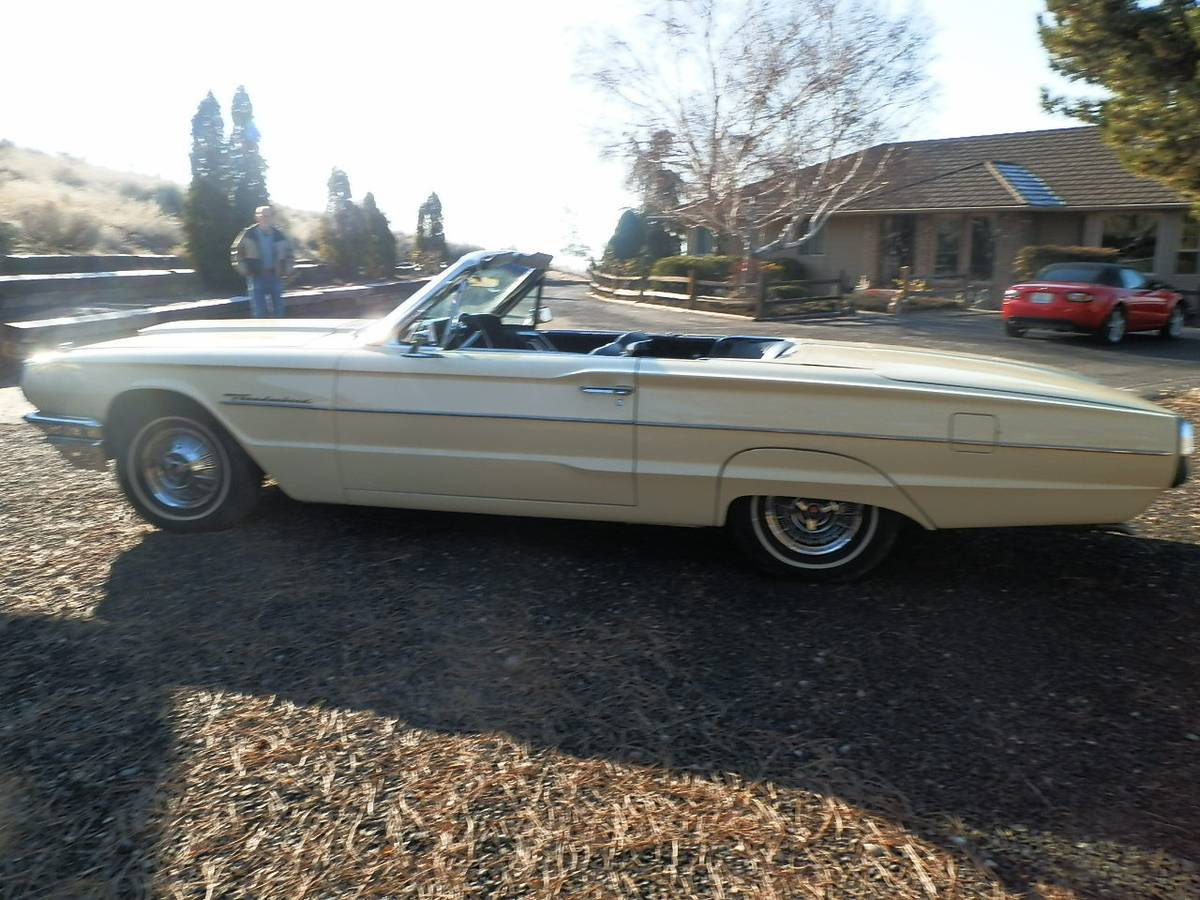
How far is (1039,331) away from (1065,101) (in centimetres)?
926

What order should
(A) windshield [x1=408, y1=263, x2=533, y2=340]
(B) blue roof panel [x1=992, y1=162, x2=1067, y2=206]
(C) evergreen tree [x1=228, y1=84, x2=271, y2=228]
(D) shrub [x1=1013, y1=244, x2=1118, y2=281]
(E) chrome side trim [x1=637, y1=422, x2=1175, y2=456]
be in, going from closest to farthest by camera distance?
1. (E) chrome side trim [x1=637, y1=422, x2=1175, y2=456]
2. (A) windshield [x1=408, y1=263, x2=533, y2=340]
3. (C) evergreen tree [x1=228, y1=84, x2=271, y2=228]
4. (D) shrub [x1=1013, y1=244, x2=1118, y2=281]
5. (B) blue roof panel [x1=992, y1=162, x2=1067, y2=206]

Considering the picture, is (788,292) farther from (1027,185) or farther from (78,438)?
(78,438)

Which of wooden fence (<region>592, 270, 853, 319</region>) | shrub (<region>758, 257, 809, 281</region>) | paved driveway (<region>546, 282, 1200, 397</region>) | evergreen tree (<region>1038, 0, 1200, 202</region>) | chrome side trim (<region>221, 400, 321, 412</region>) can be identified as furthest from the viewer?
shrub (<region>758, 257, 809, 281</region>)

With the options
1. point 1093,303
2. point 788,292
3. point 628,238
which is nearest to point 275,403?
point 1093,303

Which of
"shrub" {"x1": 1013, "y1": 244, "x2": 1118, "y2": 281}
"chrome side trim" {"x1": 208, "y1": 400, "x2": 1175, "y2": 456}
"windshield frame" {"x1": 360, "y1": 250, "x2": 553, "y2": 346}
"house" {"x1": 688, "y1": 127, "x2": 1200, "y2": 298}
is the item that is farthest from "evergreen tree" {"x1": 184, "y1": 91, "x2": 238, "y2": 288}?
"shrub" {"x1": 1013, "y1": 244, "x2": 1118, "y2": 281}

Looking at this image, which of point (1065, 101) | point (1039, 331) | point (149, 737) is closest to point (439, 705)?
point (149, 737)

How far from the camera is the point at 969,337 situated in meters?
17.4

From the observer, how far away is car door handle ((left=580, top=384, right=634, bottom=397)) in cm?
431

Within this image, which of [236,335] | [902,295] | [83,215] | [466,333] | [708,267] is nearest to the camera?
[466,333]

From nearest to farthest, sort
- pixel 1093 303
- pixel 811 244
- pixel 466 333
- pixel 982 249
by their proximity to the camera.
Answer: pixel 466 333 → pixel 1093 303 → pixel 982 249 → pixel 811 244

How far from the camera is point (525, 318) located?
18.5 ft

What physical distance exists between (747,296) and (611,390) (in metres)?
20.9

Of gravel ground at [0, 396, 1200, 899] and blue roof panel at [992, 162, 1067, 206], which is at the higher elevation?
blue roof panel at [992, 162, 1067, 206]

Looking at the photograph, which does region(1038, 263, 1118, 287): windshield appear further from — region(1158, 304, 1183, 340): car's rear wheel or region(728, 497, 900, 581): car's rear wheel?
region(728, 497, 900, 581): car's rear wheel
